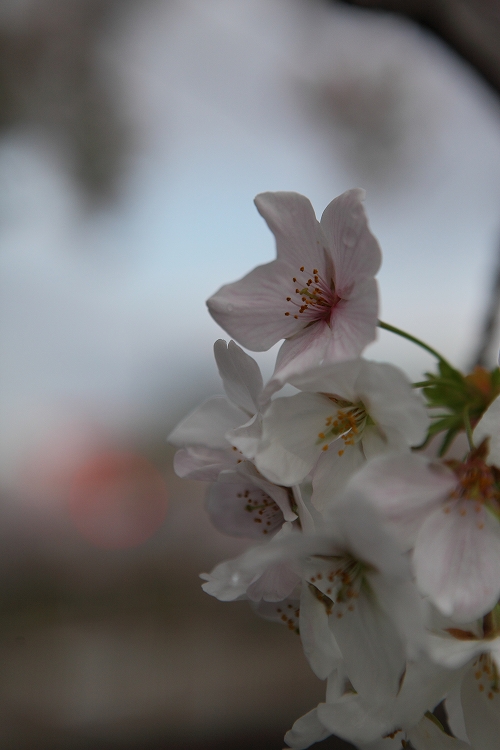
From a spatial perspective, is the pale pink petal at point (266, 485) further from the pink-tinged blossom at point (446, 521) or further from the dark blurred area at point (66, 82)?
the dark blurred area at point (66, 82)

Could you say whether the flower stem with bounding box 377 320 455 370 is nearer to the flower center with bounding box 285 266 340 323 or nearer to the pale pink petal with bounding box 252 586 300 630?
the flower center with bounding box 285 266 340 323

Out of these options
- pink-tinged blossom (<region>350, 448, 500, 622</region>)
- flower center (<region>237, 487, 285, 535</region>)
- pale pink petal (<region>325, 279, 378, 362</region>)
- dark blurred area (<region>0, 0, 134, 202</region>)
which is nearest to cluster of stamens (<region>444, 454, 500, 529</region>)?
pink-tinged blossom (<region>350, 448, 500, 622</region>)

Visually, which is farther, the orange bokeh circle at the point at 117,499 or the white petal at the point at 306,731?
the orange bokeh circle at the point at 117,499

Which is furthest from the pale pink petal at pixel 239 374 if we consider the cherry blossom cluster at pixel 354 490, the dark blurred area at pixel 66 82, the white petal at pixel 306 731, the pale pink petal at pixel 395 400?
the dark blurred area at pixel 66 82

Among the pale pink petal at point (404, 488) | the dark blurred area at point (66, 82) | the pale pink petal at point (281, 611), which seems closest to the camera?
the pale pink petal at point (404, 488)

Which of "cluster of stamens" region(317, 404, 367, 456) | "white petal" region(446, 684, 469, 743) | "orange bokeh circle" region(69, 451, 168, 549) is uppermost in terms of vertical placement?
"cluster of stamens" region(317, 404, 367, 456)

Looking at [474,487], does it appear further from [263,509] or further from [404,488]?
[263,509]

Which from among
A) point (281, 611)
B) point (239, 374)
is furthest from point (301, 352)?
point (281, 611)
